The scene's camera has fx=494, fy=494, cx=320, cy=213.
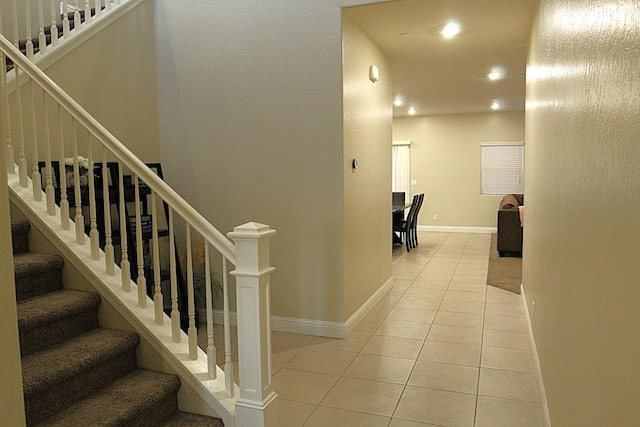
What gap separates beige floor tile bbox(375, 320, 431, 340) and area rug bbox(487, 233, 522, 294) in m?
1.81

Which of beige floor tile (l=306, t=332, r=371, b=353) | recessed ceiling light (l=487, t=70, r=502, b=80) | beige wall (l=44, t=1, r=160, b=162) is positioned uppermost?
recessed ceiling light (l=487, t=70, r=502, b=80)

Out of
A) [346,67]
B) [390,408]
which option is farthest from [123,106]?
[390,408]

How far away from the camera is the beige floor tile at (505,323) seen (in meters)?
4.34

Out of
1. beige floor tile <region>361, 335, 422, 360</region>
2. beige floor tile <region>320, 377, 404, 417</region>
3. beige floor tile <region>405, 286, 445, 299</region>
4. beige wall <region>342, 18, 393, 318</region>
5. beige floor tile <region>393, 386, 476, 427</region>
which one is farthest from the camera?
beige floor tile <region>405, 286, 445, 299</region>

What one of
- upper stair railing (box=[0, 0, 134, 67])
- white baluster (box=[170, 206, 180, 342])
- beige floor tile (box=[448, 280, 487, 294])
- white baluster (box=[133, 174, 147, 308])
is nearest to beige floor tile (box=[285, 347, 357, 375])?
white baluster (box=[170, 206, 180, 342])

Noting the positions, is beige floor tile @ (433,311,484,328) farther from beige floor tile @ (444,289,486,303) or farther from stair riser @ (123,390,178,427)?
stair riser @ (123,390,178,427)

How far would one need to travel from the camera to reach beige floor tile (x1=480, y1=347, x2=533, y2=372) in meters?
3.47

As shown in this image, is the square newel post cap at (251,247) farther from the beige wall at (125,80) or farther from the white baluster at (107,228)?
the beige wall at (125,80)

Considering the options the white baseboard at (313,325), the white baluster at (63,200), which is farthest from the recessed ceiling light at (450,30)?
the white baluster at (63,200)

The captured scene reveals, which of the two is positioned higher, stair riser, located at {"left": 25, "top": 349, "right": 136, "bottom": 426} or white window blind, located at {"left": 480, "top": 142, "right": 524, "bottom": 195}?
white window blind, located at {"left": 480, "top": 142, "right": 524, "bottom": 195}

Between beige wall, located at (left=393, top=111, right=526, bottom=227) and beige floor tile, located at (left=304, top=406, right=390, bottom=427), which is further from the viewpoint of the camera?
beige wall, located at (left=393, top=111, right=526, bottom=227)

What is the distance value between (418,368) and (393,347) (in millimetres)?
431

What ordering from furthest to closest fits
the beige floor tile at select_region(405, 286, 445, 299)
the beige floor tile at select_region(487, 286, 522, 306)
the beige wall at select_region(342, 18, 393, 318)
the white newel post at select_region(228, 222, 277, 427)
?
the beige floor tile at select_region(405, 286, 445, 299), the beige floor tile at select_region(487, 286, 522, 306), the beige wall at select_region(342, 18, 393, 318), the white newel post at select_region(228, 222, 277, 427)

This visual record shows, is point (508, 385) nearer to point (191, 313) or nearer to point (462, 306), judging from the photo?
point (462, 306)
